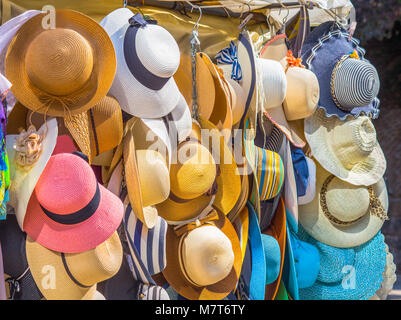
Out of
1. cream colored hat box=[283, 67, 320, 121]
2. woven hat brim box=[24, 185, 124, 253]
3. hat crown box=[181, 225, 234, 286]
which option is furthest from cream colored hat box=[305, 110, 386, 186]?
woven hat brim box=[24, 185, 124, 253]

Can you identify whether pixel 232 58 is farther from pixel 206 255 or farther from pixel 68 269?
pixel 68 269

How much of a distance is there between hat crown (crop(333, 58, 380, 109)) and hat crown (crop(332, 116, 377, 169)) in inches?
4.8

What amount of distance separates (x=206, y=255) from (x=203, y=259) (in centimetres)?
2

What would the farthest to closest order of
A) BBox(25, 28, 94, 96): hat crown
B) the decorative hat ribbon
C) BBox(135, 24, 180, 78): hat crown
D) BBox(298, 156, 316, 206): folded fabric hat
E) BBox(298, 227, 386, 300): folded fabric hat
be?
BBox(298, 227, 386, 300): folded fabric hat, BBox(298, 156, 316, 206): folded fabric hat, the decorative hat ribbon, BBox(135, 24, 180, 78): hat crown, BBox(25, 28, 94, 96): hat crown

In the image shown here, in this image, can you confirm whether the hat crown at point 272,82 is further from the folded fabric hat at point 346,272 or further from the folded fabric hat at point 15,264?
the folded fabric hat at point 15,264

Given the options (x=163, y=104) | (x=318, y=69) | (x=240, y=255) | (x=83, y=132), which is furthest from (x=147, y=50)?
(x=318, y=69)

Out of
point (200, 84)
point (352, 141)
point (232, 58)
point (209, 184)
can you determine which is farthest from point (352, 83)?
point (209, 184)

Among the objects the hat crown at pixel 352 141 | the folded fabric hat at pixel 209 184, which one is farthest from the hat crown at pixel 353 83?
the folded fabric hat at pixel 209 184

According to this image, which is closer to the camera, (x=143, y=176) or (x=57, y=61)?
(x=57, y=61)

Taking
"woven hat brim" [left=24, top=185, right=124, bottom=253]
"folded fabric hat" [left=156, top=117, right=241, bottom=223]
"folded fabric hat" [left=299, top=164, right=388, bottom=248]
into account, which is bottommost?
"folded fabric hat" [left=299, top=164, right=388, bottom=248]

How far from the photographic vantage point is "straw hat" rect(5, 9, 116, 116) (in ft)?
5.08

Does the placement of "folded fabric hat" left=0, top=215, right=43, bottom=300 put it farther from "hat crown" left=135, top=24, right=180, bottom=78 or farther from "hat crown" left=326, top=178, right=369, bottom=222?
"hat crown" left=326, top=178, right=369, bottom=222

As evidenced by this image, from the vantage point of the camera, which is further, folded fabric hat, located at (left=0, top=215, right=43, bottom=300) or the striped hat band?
the striped hat band

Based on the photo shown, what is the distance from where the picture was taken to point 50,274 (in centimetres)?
165
